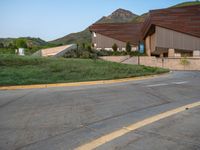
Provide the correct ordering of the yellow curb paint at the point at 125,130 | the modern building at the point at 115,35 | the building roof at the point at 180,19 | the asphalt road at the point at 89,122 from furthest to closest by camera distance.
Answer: the modern building at the point at 115,35
the building roof at the point at 180,19
the asphalt road at the point at 89,122
the yellow curb paint at the point at 125,130

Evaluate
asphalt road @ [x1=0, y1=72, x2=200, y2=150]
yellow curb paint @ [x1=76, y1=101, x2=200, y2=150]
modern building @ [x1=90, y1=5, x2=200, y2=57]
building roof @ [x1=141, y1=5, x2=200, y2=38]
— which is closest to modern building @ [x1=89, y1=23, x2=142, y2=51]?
modern building @ [x1=90, y1=5, x2=200, y2=57]

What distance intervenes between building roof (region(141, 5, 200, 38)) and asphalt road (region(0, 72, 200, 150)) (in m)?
39.4

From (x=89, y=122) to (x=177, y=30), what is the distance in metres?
44.3

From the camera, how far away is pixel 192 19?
4878cm

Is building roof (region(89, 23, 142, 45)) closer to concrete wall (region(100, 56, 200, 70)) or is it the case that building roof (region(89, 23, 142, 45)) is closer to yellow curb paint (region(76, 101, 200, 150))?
concrete wall (region(100, 56, 200, 70))

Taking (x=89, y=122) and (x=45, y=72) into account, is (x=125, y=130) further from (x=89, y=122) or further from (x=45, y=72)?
(x=45, y=72)

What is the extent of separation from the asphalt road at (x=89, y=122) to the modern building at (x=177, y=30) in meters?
39.1

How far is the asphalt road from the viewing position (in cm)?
555

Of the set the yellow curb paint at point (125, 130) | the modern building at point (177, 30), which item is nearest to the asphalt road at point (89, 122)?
the yellow curb paint at point (125, 130)

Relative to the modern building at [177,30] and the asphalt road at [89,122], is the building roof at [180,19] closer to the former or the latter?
the modern building at [177,30]

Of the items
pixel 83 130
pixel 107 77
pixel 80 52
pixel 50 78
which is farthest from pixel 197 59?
pixel 83 130

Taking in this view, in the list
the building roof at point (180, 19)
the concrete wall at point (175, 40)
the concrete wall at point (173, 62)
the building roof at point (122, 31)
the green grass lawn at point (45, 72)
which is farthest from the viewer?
the building roof at point (122, 31)

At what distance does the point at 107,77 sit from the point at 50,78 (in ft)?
11.7

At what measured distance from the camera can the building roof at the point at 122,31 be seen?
223 feet
